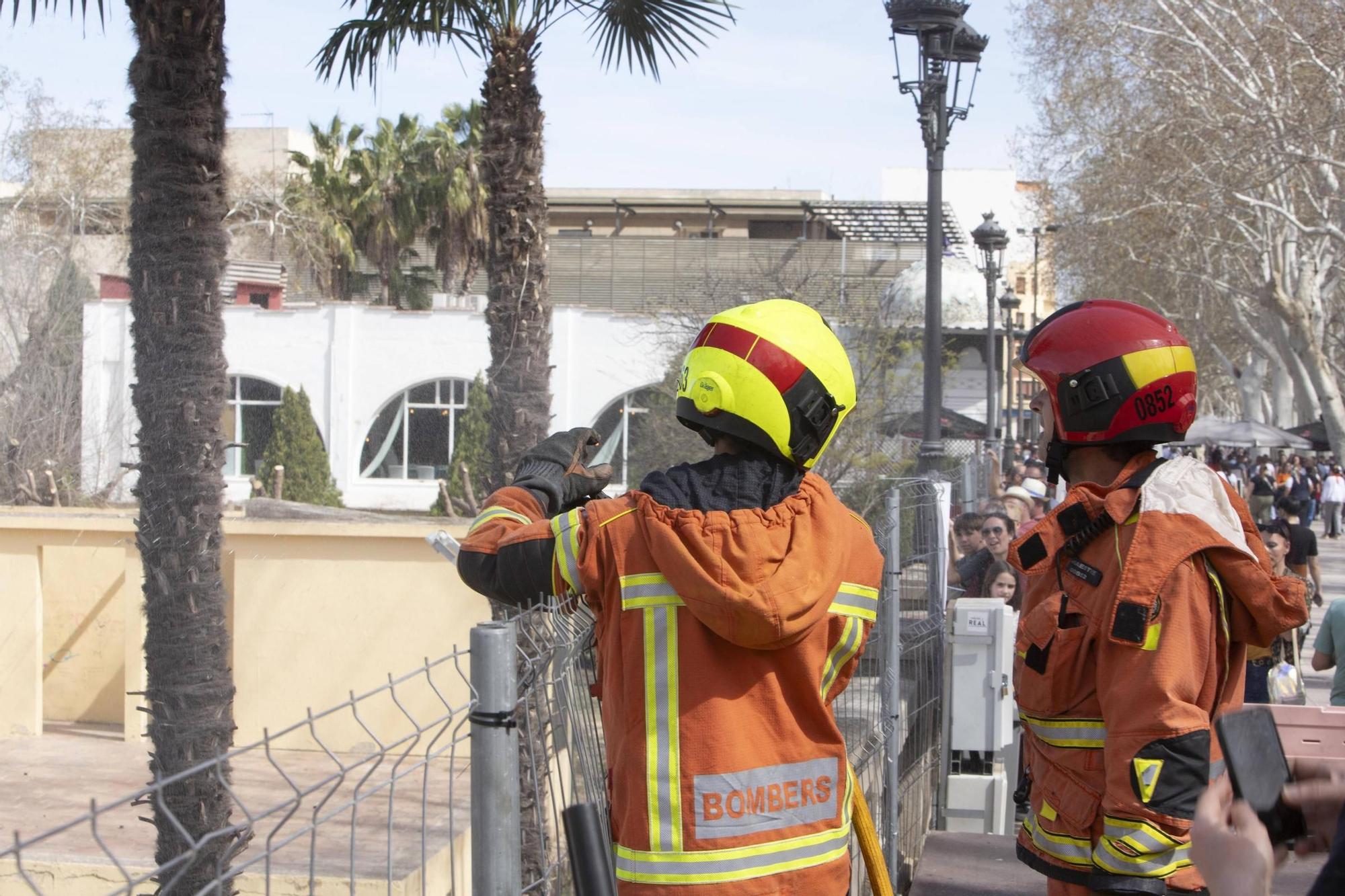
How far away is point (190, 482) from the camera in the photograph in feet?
17.5

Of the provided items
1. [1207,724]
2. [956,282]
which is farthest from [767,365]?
[956,282]

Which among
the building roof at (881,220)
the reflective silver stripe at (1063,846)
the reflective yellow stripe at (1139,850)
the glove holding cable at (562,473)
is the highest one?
the building roof at (881,220)

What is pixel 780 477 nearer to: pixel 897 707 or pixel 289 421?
A: pixel 897 707

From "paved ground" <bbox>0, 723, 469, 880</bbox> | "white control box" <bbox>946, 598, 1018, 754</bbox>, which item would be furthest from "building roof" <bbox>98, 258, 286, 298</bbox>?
"white control box" <bbox>946, 598, 1018, 754</bbox>

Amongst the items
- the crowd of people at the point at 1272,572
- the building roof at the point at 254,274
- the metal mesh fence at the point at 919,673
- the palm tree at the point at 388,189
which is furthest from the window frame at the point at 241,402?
the metal mesh fence at the point at 919,673

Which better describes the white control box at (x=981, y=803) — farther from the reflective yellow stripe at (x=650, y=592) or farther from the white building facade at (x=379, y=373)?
the white building facade at (x=379, y=373)

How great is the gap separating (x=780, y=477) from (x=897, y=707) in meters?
2.58

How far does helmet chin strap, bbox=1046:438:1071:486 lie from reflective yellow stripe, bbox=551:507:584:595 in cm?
120

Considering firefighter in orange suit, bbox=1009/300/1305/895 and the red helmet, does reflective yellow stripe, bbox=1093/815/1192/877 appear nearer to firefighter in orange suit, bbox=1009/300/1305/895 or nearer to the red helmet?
firefighter in orange suit, bbox=1009/300/1305/895

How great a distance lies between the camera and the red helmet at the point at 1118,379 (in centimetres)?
282

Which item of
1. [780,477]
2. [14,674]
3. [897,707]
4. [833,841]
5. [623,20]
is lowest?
[14,674]

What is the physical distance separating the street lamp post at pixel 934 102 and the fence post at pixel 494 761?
8.99 m

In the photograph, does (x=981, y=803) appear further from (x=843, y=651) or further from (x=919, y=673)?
(x=843, y=651)

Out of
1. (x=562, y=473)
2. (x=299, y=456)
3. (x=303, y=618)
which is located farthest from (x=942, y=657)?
(x=299, y=456)
